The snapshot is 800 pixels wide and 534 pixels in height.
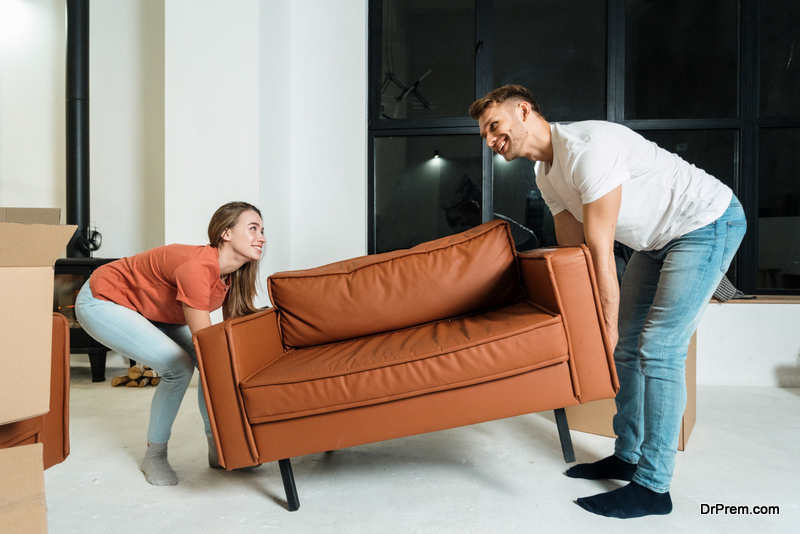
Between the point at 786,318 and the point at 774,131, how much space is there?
1.18 meters

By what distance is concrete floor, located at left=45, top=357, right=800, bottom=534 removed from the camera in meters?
1.29

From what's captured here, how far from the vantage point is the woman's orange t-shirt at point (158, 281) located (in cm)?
156

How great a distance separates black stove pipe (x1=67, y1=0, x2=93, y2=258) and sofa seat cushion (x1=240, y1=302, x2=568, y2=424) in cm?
256

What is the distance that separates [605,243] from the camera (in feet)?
4.16

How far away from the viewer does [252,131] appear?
272cm

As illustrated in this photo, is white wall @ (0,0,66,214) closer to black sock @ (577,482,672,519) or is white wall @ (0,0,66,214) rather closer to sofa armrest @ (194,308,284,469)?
sofa armrest @ (194,308,284,469)

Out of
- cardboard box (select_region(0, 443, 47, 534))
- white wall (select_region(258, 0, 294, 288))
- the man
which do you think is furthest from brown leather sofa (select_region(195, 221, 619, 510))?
white wall (select_region(258, 0, 294, 288))

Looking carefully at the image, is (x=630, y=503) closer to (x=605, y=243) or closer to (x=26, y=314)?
(x=605, y=243)

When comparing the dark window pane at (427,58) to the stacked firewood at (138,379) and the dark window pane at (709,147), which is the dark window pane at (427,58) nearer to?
the dark window pane at (709,147)

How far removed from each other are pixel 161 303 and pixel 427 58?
241 cm

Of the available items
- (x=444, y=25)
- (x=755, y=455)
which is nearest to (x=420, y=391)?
(x=755, y=455)

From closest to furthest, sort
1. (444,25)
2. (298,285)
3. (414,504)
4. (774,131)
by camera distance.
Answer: (414,504)
(298,285)
(774,131)
(444,25)

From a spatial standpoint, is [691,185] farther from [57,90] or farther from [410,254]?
[57,90]

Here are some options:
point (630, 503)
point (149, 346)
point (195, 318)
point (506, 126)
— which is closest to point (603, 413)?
point (630, 503)
